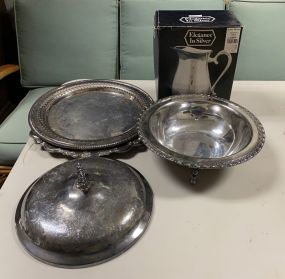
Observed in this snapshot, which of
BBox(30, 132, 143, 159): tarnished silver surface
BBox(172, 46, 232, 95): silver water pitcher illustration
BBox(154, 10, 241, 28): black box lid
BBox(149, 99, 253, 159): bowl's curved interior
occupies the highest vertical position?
BBox(154, 10, 241, 28): black box lid

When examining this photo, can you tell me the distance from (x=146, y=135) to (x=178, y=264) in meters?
0.28

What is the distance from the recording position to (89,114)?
91 centimetres

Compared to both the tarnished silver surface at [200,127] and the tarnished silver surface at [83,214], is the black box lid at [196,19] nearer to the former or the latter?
the tarnished silver surface at [200,127]

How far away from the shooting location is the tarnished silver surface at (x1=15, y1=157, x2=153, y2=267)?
53 centimetres

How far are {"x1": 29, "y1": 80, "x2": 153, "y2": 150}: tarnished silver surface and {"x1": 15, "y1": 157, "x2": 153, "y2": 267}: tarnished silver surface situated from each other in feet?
0.41

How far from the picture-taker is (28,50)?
1.43 m

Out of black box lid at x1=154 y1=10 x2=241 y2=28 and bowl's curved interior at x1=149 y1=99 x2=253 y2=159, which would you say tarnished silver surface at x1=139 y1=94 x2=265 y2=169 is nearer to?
bowl's curved interior at x1=149 y1=99 x2=253 y2=159

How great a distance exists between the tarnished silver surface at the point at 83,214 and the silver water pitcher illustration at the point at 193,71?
33 centimetres

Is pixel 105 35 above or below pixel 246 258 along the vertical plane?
above

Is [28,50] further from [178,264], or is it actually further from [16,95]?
[178,264]

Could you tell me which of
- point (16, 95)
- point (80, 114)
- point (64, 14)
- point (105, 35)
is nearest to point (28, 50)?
point (64, 14)

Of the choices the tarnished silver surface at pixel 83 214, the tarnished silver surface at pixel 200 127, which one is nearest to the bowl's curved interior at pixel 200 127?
the tarnished silver surface at pixel 200 127

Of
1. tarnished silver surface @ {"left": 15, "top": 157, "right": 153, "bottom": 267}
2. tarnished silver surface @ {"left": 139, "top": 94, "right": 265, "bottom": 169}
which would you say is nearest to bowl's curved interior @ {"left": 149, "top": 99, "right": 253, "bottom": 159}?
tarnished silver surface @ {"left": 139, "top": 94, "right": 265, "bottom": 169}

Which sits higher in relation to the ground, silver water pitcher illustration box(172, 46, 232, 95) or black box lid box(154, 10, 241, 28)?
black box lid box(154, 10, 241, 28)
